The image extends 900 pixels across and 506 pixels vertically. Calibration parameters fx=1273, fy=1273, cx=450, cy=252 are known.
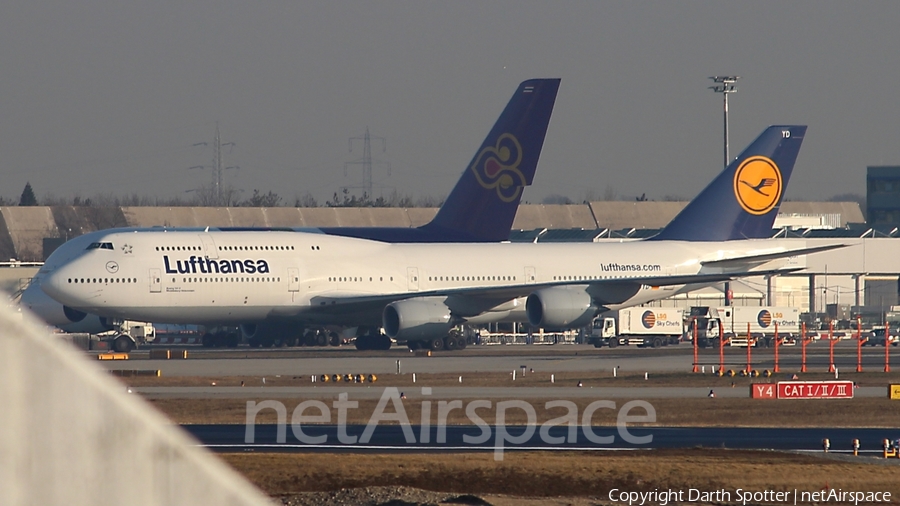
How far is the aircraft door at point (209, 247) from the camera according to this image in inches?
1882

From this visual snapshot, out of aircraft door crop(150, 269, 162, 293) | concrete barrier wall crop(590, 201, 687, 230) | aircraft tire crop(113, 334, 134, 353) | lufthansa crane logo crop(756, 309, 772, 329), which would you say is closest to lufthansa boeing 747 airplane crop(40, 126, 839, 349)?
aircraft door crop(150, 269, 162, 293)

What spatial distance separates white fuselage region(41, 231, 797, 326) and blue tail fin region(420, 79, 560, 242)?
5497mm

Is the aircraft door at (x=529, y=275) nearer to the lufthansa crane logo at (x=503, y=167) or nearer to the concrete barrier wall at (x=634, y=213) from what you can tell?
the lufthansa crane logo at (x=503, y=167)

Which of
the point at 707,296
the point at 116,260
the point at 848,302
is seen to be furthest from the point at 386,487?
the point at 848,302

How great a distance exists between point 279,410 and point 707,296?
55169 millimetres

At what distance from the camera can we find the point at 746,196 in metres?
58.9

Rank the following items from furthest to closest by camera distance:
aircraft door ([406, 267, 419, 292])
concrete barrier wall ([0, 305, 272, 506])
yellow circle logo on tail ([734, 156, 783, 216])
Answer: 1. yellow circle logo on tail ([734, 156, 783, 216])
2. aircraft door ([406, 267, 419, 292])
3. concrete barrier wall ([0, 305, 272, 506])

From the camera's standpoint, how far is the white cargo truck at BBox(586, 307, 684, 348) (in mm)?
→ 59969

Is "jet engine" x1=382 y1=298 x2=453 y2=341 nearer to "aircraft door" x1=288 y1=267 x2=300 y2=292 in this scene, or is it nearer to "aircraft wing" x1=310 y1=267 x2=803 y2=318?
"aircraft wing" x1=310 y1=267 x2=803 y2=318

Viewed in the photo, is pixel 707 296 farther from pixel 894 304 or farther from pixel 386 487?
pixel 386 487

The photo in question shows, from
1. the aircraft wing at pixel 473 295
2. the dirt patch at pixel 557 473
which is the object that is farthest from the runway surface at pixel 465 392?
the aircraft wing at pixel 473 295

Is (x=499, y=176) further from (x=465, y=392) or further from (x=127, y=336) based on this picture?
(x=465, y=392)

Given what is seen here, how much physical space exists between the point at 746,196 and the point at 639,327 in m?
7.91

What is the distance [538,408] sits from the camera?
87.5ft
